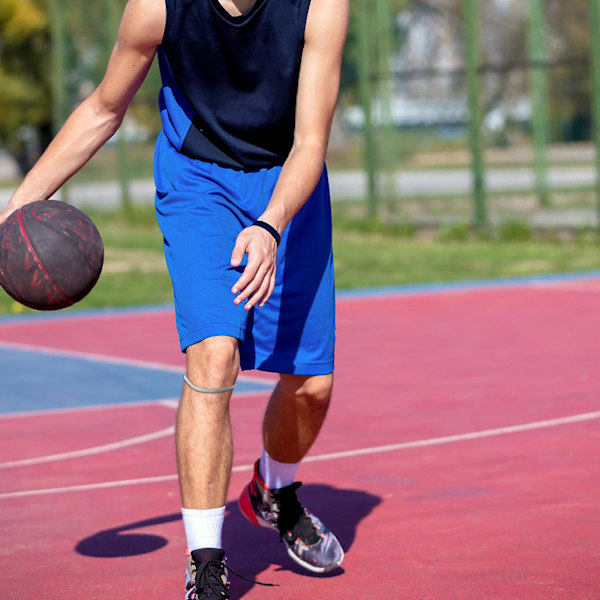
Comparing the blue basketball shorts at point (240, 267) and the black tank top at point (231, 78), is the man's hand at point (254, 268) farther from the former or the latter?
the black tank top at point (231, 78)

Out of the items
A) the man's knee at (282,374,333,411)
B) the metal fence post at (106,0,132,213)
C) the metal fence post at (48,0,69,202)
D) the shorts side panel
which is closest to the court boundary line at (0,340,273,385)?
the man's knee at (282,374,333,411)

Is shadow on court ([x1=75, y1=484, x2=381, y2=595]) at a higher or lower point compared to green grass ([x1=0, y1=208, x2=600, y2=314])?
higher

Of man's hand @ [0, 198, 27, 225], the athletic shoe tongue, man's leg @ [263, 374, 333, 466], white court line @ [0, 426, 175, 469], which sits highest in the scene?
man's hand @ [0, 198, 27, 225]

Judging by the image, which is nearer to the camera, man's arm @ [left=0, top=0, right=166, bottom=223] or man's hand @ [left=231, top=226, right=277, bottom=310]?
man's hand @ [left=231, top=226, right=277, bottom=310]

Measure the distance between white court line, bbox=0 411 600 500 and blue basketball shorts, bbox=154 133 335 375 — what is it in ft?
5.60

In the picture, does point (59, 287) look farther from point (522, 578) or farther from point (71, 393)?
point (71, 393)

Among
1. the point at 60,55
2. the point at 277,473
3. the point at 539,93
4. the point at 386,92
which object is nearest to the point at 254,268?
the point at 277,473

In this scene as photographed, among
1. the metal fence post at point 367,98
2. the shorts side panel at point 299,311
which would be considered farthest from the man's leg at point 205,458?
the metal fence post at point 367,98

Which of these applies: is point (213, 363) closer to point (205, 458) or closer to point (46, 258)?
point (205, 458)

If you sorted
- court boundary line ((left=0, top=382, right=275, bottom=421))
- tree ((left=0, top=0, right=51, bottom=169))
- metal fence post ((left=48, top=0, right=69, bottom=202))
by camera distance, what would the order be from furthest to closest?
tree ((left=0, top=0, right=51, bottom=169)) → metal fence post ((left=48, top=0, right=69, bottom=202)) → court boundary line ((left=0, top=382, right=275, bottom=421))

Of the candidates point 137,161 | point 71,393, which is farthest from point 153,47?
point 137,161

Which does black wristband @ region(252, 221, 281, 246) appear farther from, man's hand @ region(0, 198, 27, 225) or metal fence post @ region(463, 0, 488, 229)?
metal fence post @ region(463, 0, 488, 229)

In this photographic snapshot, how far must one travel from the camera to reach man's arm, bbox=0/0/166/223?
417 centimetres

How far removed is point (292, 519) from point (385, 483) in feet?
3.69
